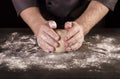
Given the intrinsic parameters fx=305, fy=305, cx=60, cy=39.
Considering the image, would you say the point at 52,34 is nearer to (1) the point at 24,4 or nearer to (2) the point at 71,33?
(2) the point at 71,33

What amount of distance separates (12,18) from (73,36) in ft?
2.71

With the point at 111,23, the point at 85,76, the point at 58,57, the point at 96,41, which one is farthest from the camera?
the point at 111,23

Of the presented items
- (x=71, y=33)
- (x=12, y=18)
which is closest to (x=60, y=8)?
(x=71, y=33)

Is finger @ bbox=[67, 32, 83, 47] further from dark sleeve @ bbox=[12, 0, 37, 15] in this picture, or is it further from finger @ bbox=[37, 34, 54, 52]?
dark sleeve @ bbox=[12, 0, 37, 15]

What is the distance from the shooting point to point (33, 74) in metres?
1.00

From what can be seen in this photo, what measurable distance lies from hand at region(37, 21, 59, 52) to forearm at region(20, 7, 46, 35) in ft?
0.22

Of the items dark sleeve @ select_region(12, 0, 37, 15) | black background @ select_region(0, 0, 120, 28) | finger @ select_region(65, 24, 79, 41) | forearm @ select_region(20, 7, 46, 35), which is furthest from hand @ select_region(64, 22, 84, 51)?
black background @ select_region(0, 0, 120, 28)

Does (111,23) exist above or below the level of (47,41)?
below

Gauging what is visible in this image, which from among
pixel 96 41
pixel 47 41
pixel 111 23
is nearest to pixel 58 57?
pixel 47 41

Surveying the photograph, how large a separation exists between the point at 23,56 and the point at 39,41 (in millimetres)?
92

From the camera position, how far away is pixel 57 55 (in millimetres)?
1139

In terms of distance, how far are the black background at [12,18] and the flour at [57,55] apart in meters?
0.55

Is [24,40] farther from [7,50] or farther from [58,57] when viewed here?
[58,57]

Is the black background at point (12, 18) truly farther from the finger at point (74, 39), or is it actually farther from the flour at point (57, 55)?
the finger at point (74, 39)
